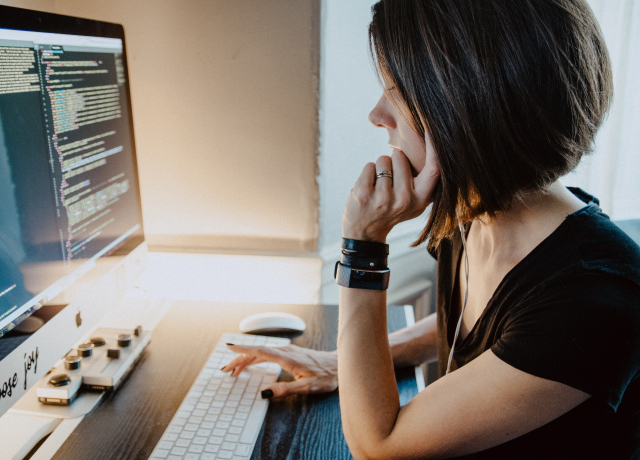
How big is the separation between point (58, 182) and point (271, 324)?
0.52 m

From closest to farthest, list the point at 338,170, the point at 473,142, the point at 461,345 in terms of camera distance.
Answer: the point at 473,142 → the point at 461,345 → the point at 338,170

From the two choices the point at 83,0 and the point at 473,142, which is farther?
the point at 83,0

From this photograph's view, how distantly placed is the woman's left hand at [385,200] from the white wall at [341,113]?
0.42m

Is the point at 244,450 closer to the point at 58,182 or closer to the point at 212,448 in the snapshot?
the point at 212,448

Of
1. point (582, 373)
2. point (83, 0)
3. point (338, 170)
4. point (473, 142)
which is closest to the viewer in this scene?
point (582, 373)

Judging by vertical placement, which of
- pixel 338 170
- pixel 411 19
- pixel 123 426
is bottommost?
pixel 123 426

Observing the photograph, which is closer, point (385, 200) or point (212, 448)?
point (212, 448)

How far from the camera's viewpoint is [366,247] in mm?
883

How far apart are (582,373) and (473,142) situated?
341 millimetres

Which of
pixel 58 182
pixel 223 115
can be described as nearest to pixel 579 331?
pixel 58 182

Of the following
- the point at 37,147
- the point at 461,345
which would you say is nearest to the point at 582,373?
the point at 461,345

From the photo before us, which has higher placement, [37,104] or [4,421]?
[37,104]

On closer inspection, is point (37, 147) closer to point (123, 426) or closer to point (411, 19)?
point (123, 426)

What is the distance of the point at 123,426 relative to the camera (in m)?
0.79
